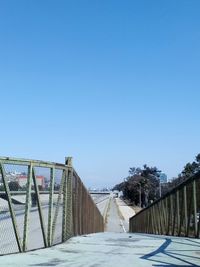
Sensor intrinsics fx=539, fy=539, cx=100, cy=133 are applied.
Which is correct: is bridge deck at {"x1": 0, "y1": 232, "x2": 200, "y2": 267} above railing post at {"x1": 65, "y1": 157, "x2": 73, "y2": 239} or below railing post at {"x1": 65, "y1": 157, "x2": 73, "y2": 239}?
below

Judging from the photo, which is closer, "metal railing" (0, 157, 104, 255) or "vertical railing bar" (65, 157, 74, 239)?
"metal railing" (0, 157, 104, 255)

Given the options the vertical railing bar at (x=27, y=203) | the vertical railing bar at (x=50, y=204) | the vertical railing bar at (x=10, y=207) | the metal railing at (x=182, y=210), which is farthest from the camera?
the metal railing at (x=182, y=210)

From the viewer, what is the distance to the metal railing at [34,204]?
32.0 feet

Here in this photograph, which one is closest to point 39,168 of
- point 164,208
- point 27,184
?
point 27,184

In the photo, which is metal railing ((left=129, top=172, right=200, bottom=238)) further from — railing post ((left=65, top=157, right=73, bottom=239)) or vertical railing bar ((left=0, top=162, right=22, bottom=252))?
vertical railing bar ((left=0, top=162, right=22, bottom=252))

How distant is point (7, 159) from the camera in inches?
380

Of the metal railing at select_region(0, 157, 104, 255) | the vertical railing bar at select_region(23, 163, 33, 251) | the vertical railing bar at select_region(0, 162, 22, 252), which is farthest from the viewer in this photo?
the vertical railing bar at select_region(23, 163, 33, 251)

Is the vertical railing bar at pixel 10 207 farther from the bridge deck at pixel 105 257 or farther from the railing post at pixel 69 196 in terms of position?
the railing post at pixel 69 196

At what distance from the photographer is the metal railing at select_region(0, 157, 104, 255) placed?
977 centimetres

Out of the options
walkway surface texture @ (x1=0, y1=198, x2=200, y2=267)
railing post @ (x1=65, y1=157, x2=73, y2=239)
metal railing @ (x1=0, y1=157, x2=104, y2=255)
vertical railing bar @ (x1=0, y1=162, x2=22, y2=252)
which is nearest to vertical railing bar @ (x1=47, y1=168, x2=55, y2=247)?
metal railing @ (x1=0, y1=157, x2=104, y2=255)

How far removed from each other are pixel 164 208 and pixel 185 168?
113 m

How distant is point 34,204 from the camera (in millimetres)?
11289

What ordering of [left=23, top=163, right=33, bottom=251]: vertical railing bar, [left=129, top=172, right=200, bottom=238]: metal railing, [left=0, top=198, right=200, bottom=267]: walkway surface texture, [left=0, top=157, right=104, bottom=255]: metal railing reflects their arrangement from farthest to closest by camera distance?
[left=129, top=172, right=200, bottom=238]: metal railing → [left=23, top=163, right=33, bottom=251]: vertical railing bar → [left=0, top=157, right=104, bottom=255]: metal railing → [left=0, top=198, right=200, bottom=267]: walkway surface texture

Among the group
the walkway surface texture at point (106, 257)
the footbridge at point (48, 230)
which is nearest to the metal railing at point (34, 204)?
the footbridge at point (48, 230)
